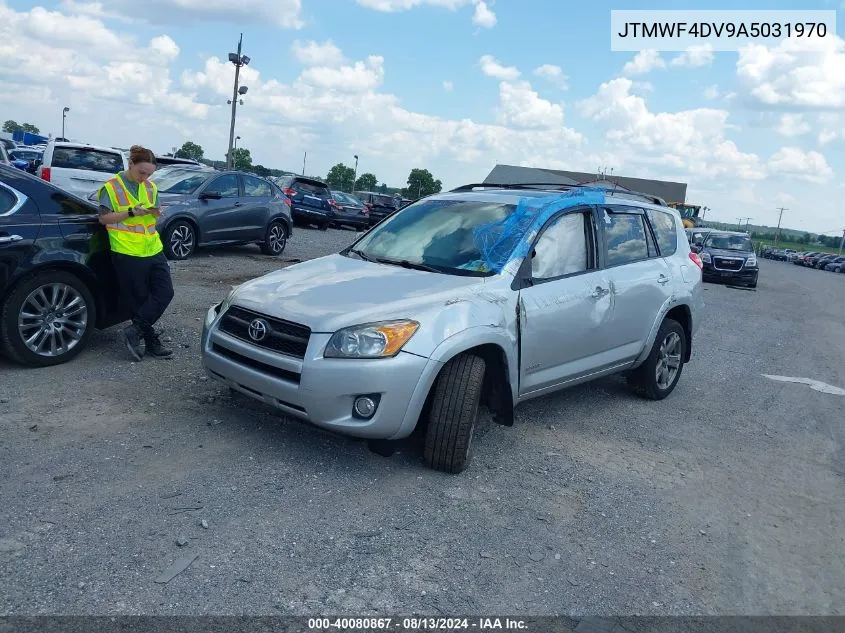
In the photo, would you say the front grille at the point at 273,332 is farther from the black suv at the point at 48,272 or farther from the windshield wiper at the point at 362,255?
the black suv at the point at 48,272

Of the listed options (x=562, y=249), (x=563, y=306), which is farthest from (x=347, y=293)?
(x=562, y=249)

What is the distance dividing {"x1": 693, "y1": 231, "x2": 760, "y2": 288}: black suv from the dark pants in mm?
17812

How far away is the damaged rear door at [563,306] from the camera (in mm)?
4762

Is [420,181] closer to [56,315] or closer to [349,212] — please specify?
[349,212]

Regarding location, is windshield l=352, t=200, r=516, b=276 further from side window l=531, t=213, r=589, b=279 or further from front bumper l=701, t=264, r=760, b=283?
front bumper l=701, t=264, r=760, b=283

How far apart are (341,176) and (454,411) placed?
330ft

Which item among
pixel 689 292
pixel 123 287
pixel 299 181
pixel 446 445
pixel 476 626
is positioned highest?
pixel 299 181

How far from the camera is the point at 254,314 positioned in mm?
4367

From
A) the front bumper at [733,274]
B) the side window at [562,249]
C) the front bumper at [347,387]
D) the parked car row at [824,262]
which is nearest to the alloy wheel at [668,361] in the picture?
the side window at [562,249]

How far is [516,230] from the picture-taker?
4.97m

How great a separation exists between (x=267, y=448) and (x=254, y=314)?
832mm

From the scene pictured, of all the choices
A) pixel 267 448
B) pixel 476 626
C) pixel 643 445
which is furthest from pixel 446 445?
pixel 643 445

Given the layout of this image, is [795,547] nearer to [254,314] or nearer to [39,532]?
[254,314]

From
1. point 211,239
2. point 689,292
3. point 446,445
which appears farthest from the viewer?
point 211,239
